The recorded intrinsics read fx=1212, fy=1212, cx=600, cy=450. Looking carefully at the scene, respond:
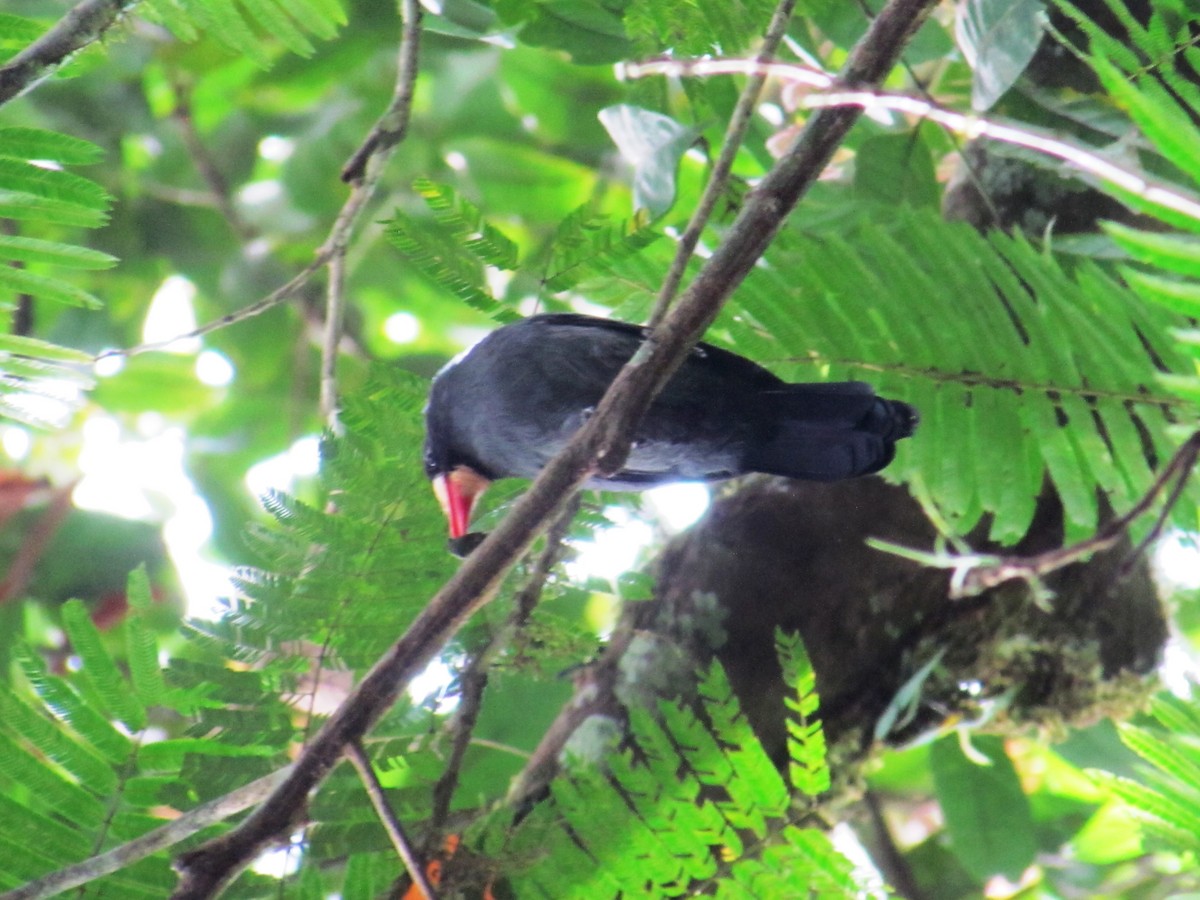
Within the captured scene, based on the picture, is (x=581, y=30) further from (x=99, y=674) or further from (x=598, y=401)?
(x=99, y=674)

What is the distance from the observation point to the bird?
252 centimetres

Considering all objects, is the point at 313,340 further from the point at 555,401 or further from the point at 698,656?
the point at 698,656

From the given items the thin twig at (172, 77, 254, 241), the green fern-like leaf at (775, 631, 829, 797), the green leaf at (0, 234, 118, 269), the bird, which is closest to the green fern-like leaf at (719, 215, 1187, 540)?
the bird

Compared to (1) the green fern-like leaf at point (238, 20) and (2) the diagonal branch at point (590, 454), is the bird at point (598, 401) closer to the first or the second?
(2) the diagonal branch at point (590, 454)

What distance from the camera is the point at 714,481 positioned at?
2.85m

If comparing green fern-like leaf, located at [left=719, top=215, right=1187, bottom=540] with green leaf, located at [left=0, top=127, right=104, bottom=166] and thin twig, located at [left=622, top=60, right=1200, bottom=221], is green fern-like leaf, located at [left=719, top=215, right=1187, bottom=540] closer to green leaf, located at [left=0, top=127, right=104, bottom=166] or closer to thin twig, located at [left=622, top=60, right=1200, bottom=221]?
thin twig, located at [left=622, top=60, right=1200, bottom=221]

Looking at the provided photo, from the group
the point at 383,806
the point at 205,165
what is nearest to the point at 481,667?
the point at 383,806

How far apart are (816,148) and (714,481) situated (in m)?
1.10

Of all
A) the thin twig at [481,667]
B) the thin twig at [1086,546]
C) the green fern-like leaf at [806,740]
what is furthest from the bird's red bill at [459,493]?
the thin twig at [1086,546]

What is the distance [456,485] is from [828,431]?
2.80 ft

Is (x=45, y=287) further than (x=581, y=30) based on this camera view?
No

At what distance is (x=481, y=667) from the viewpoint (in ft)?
7.01

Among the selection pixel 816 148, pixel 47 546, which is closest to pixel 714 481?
pixel 816 148

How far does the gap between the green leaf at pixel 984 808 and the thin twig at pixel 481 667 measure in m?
1.78
